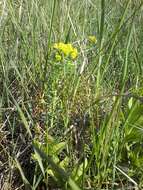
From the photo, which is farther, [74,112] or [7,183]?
[74,112]

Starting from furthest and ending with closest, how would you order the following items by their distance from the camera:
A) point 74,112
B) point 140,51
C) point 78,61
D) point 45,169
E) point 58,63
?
point 140,51, point 78,61, point 58,63, point 74,112, point 45,169

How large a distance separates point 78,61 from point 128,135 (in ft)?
1.35

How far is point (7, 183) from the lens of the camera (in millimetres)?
1064

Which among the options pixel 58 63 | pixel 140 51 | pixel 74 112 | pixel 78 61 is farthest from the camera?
pixel 140 51

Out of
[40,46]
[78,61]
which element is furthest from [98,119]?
[40,46]

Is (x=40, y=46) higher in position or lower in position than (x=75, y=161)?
higher

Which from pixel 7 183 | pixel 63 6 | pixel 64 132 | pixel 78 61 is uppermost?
pixel 63 6

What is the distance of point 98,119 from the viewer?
1114mm

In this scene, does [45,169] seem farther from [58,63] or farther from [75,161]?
[58,63]

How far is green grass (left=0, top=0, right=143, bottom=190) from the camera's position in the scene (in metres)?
1.01

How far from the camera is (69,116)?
1156mm

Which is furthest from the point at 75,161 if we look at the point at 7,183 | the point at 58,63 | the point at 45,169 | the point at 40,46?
the point at 40,46

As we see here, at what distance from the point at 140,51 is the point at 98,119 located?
482 mm

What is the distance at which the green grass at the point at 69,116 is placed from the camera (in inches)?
39.6
